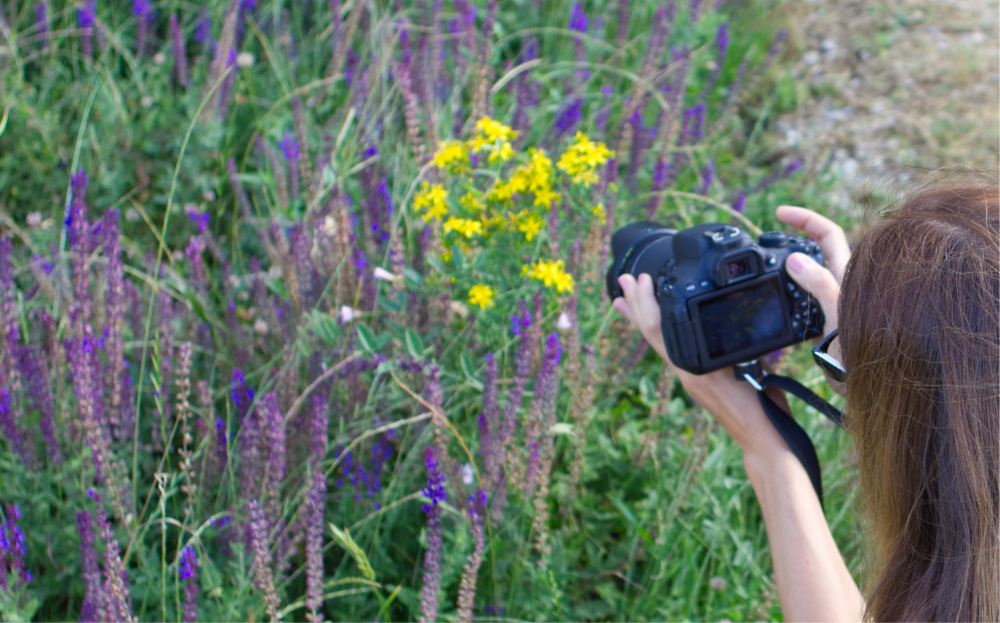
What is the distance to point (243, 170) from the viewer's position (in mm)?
2299

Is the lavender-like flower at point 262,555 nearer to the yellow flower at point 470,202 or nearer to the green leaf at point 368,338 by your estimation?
the green leaf at point 368,338

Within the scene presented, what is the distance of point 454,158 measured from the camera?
59.6 inches

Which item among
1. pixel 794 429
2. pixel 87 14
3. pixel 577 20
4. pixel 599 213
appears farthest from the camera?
pixel 577 20

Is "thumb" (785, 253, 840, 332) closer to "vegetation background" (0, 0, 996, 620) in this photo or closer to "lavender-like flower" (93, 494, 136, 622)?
"vegetation background" (0, 0, 996, 620)

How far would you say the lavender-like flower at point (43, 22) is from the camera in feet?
7.33

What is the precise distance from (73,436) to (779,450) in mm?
1329

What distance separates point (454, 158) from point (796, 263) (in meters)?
0.66

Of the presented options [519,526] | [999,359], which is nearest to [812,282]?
[999,359]

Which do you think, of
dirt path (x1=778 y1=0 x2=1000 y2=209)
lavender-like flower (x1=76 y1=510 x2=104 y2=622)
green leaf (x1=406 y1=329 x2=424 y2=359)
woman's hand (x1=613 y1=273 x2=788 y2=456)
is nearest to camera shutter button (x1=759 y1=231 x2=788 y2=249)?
woman's hand (x1=613 y1=273 x2=788 y2=456)

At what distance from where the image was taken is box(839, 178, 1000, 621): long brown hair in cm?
85

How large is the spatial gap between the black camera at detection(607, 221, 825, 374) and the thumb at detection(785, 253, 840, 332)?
0.07 feet

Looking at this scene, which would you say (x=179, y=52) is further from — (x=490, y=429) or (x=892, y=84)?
(x=892, y=84)

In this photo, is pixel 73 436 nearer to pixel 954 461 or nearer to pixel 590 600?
pixel 590 600

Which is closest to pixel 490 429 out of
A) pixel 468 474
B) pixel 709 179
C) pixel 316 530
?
pixel 468 474
